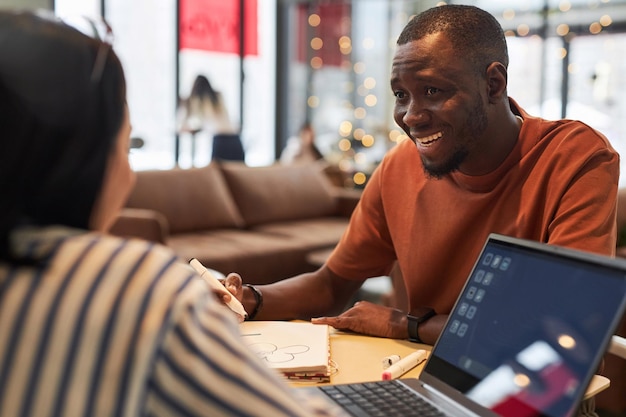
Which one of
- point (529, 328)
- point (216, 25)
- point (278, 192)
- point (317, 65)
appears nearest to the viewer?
point (529, 328)

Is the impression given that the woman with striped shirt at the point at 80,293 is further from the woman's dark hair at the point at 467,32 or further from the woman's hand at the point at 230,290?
the woman's dark hair at the point at 467,32

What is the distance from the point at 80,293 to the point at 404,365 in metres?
0.70

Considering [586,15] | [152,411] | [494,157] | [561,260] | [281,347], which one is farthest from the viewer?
[586,15]

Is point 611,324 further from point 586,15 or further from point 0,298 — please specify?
point 586,15

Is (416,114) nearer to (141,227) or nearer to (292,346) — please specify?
(292,346)

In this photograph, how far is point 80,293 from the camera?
0.57 meters

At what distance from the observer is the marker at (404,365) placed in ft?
3.68

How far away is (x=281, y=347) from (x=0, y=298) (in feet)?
2.41

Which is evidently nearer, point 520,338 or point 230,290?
point 520,338

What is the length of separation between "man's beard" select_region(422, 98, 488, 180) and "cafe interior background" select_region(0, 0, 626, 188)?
4662 mm

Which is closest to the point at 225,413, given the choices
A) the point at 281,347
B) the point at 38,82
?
the point at 38,82

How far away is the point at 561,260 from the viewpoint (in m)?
0.95

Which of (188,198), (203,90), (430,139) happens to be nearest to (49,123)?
(430,139)

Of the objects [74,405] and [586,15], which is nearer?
[74,405]
